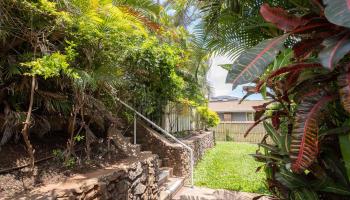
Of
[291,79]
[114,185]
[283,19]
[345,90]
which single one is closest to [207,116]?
[114,185]

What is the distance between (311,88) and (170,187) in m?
4.18

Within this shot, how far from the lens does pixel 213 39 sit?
3576 mm

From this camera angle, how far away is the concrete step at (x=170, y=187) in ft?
16.0

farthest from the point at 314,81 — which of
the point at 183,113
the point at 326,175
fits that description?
the point at 183,113

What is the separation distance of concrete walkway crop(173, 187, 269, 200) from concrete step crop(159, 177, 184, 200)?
0.31 feet

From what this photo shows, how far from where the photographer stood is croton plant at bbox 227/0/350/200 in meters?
1.20

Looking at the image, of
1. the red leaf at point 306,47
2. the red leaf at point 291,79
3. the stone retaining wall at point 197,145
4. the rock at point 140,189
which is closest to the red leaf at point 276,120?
the red leaf at point 291,79

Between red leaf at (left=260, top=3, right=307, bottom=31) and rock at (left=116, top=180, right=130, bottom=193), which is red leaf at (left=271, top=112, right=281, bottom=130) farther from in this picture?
rock at (left=116, top=180, right=130, bottom=193)

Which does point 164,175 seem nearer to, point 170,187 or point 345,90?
point 170,187

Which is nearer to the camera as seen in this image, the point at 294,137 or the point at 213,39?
the point at 294,137

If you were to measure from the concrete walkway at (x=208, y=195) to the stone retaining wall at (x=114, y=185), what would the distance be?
75 cm

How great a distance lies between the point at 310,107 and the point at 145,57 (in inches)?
185

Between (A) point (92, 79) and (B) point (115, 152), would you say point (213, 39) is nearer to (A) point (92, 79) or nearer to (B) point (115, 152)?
(A) point (92, 79)

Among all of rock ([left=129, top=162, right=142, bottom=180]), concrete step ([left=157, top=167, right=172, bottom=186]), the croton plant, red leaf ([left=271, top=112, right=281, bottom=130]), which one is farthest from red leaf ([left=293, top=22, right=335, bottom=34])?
concrete step ([left=157, top=167, right=172, bottom=186])
